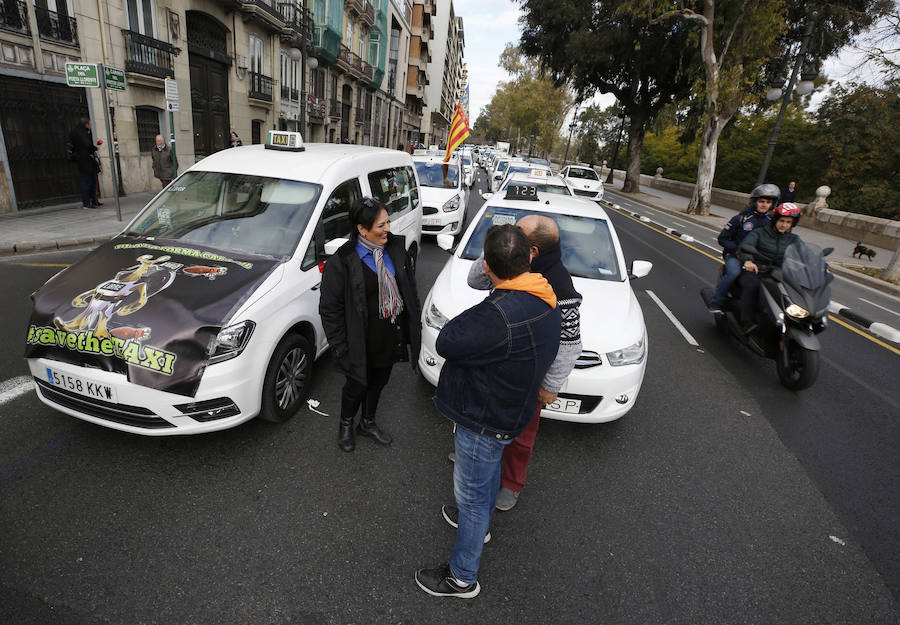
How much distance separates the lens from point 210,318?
2.97 meters

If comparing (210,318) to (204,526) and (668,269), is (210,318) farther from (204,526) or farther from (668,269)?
(668,269)

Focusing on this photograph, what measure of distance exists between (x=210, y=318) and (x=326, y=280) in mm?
768

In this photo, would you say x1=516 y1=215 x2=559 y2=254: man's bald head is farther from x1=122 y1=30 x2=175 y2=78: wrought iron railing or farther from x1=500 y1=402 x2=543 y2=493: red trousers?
x1=122 y1=30 x2=175 y2=78: wrought iron railing

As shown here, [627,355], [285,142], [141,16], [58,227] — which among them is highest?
[141,16]

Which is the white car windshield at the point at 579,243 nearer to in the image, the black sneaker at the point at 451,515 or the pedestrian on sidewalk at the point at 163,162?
the black sneaker at the point at 451,515

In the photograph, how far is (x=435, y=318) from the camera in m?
3.94

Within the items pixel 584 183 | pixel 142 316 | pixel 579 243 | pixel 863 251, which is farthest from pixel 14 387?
pixel 584 183

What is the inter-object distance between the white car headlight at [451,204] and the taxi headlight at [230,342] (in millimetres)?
8214

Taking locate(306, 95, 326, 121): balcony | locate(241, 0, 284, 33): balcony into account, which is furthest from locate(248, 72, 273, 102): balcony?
locate(306, 95, 326, 121): balcony

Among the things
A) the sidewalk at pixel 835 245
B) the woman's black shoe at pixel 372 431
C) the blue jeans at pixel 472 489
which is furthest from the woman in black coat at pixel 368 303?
the sidewalk at pixel 835 245

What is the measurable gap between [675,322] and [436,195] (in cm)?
614

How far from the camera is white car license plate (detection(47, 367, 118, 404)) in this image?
2.84 metres

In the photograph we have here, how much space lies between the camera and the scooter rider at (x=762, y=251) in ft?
17.9

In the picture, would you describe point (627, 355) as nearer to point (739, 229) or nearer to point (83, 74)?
point (739, 229)
